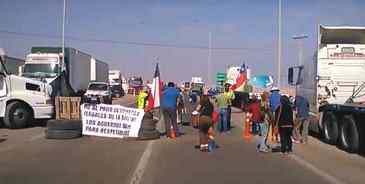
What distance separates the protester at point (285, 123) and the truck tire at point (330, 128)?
9.88ft

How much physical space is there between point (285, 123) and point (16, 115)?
11.9 metres

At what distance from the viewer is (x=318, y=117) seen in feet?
65.8

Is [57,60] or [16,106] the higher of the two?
[57,60]

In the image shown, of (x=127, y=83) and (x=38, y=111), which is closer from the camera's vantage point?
(x=38, y=111)

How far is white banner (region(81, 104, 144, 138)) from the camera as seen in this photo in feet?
63.3

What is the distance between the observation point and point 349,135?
1670 centimetres

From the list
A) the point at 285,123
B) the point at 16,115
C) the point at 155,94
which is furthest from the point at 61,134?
the point at 285,123

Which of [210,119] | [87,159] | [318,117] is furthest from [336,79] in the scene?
[87,159]

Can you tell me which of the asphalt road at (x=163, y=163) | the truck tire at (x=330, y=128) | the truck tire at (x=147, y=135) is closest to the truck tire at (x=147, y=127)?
the truck tire at (x=147, y=135)

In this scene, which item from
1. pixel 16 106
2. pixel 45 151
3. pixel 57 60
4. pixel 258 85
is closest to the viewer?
pixel 45 151

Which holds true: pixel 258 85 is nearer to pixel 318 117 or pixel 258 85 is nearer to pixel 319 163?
pixel 318 117

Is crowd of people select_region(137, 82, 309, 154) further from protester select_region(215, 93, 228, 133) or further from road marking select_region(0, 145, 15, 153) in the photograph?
road marking select_region(0, 145, 15, 153)

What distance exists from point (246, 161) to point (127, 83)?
86.8m

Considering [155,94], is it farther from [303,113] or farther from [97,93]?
[97,93]
